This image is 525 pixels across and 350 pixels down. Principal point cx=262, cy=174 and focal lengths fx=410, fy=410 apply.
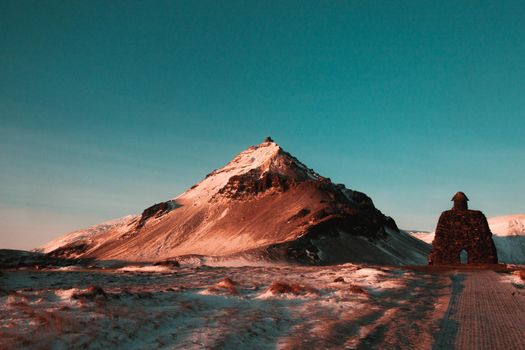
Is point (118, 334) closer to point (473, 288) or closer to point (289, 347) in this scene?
point (289, 347)

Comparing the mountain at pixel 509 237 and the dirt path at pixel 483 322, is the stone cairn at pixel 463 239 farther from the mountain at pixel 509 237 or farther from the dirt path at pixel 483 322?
the mountain at pixel 509 237

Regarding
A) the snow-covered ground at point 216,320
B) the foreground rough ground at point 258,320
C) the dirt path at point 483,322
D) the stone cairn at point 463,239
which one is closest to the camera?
the snow-covered ground at point 216,320

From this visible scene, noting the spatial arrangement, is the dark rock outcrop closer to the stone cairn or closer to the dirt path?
the stone cairn

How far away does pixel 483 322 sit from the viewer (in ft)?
36.3

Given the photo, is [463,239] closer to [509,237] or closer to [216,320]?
[216,320]

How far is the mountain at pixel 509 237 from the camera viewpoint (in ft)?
442

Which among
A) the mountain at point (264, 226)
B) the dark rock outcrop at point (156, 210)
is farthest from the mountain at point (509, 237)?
the dark rock outcrop at point (156, 210)

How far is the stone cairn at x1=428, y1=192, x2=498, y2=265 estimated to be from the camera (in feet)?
136

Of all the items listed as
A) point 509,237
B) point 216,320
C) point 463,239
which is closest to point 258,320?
point 216,320

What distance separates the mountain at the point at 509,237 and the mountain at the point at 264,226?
51.9 m

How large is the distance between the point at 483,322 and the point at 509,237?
16240 centimetres

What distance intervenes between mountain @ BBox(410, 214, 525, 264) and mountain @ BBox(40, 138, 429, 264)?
170 ft

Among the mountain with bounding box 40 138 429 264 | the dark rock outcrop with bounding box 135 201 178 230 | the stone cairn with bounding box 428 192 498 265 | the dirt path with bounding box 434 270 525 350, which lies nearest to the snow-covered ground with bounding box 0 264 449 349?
the dirt path with bounding box 434 270 525 350

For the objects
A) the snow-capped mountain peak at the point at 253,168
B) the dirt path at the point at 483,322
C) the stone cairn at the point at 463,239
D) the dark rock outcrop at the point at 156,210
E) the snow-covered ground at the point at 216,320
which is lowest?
the dirt path at the point at 483,322
